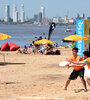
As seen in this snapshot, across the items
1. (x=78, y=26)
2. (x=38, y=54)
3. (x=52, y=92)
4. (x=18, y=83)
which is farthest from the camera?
(x=38, y=54)

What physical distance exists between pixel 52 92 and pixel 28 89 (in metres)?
0.98

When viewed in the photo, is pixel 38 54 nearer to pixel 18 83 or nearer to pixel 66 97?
pixel 18 83

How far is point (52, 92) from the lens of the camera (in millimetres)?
11312

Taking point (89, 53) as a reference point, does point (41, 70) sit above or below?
below

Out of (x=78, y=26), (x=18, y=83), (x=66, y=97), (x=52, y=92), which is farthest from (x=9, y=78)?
(x=78, y=26)

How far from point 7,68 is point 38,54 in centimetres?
1025

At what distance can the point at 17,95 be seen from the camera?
35.1 ft

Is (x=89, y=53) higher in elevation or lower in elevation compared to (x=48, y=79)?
higher

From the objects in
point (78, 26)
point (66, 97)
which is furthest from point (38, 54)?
point (66, 97)

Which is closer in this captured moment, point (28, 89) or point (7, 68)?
point (28, 89)

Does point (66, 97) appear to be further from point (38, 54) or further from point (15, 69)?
point (38, 54)

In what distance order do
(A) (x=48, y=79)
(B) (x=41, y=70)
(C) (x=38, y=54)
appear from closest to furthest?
(A) (x=48, y=79), (B) (x=41, y=70), (C) (x=38, y=54)

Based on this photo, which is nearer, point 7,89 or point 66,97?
point 66,97

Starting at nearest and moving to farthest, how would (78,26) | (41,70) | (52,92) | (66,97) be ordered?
(66,97)
(52,92)
(41,70)
(78,26)
